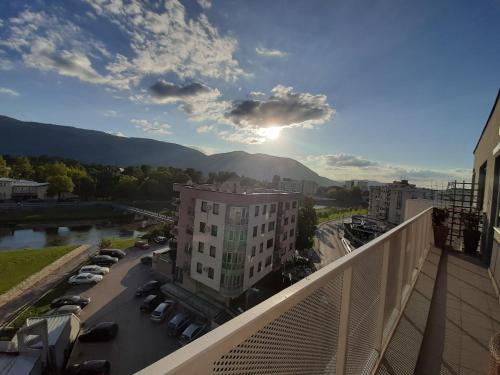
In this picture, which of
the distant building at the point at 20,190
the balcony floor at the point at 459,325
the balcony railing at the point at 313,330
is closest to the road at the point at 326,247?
the balcony floor at the point at 459,325

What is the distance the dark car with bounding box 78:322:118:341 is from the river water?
1945 cm

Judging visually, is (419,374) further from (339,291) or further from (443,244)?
(443,244)

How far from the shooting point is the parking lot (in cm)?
1177

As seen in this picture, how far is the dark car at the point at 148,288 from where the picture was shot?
17.2 m

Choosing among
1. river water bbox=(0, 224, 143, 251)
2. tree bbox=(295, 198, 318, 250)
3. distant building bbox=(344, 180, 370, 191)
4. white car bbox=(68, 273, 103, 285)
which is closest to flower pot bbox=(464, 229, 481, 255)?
tree bbox=(295, 198, 318, 250)

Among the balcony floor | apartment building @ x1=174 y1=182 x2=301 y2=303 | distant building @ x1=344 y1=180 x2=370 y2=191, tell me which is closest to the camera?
the balcony floor

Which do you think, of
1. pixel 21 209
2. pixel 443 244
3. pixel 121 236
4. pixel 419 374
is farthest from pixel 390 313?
pixel 21 209

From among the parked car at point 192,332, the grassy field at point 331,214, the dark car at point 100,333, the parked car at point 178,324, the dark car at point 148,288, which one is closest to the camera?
the dark car at point 100,333

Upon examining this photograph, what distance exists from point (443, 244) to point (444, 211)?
0.89m

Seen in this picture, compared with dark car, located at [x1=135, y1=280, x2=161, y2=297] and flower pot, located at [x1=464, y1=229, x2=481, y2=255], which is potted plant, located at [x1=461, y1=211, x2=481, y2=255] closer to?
flower pot, located at [x1=464, y1=229, x2=481, y2=255]

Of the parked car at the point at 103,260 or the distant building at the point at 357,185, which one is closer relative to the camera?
the parked car at the point at 103,260

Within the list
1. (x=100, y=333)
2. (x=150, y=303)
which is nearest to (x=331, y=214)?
(x=150, y=303)

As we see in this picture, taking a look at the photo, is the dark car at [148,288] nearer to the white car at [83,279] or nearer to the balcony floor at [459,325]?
the white car at [83,279]

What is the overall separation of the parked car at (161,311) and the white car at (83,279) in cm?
649
